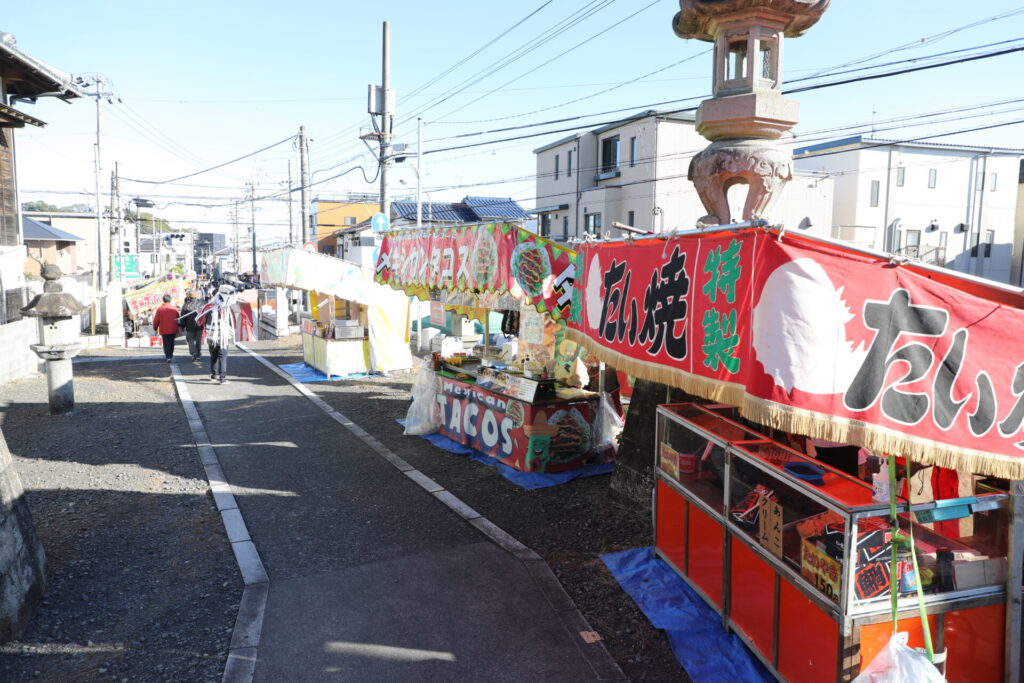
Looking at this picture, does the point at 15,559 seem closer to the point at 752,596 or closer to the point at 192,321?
→ the point at 752,596

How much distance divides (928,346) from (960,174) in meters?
38.6

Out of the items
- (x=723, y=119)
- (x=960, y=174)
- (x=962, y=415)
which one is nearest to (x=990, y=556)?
(x=962, y=415)

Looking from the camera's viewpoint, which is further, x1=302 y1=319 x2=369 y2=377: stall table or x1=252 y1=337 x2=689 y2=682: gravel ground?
x1=302 y1=319 x2=369 y2=377: stall table

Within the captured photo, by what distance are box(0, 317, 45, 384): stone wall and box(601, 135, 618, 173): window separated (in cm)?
2532

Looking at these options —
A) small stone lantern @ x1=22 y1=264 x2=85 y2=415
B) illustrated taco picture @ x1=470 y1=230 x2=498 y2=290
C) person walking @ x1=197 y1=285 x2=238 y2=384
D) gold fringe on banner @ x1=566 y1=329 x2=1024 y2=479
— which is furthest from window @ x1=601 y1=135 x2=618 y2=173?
gold fringe on banner @ x1=566 y1=329 x2=1024 y2=479

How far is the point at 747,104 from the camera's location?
645 cm

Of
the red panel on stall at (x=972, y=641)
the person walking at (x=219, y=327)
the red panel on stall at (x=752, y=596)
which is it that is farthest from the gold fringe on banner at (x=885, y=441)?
the person walking at (x=219, y=327)

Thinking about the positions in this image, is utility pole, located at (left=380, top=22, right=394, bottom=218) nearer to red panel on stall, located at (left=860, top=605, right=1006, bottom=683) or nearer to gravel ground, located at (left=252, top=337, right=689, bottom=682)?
gravel ground, located at (left=252, top=337, right=689, bottom=682)

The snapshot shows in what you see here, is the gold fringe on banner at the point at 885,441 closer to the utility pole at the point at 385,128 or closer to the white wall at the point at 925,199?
the utility pole at the point at 385,128

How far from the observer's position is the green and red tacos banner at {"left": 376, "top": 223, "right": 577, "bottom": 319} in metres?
8.76

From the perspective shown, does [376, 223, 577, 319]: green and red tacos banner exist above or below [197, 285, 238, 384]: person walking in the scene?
above

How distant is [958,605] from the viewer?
402 cm

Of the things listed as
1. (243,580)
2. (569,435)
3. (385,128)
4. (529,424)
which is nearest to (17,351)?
(385,128)

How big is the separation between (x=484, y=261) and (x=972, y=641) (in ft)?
24.5
